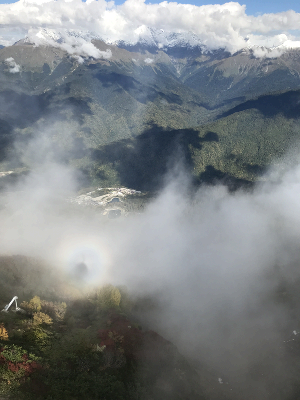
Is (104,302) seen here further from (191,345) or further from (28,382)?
(28,382)

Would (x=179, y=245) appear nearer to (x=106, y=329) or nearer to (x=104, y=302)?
(x=104, y=302)

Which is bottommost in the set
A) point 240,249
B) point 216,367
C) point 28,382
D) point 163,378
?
point 28,382

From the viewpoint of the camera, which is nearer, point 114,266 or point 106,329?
point 106,329

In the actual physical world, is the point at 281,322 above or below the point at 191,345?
above

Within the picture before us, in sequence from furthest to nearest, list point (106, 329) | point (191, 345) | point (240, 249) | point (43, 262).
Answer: point (240, 249) < point (43, 262) < point (191, 345) < point (106, 329)

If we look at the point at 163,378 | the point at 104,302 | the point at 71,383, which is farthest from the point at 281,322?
→ the point at 71,383

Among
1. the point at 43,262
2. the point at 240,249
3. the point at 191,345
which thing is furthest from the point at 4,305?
the point at 240,249

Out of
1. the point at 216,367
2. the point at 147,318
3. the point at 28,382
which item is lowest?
the point at 28,382

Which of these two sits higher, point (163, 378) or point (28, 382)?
point (163, 378)

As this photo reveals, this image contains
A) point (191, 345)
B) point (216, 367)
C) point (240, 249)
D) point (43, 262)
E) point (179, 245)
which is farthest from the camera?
point (179, 245)
